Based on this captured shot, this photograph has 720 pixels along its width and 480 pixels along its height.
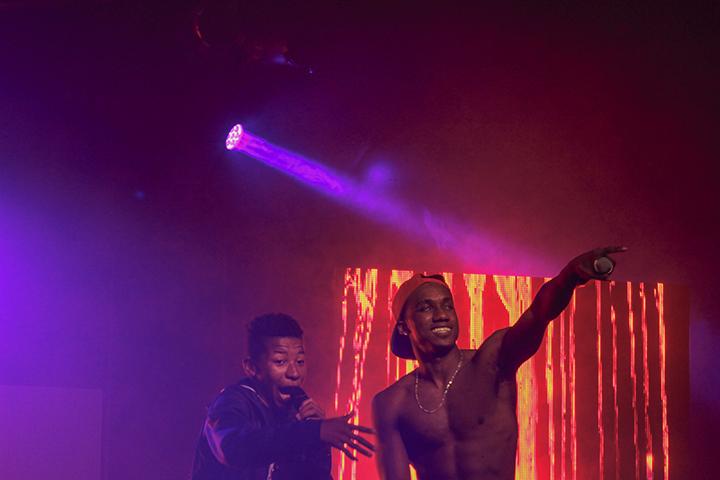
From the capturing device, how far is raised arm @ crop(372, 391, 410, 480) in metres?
4.05

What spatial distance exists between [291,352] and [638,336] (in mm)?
2371

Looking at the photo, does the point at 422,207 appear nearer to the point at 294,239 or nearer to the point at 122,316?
the point at 294,239

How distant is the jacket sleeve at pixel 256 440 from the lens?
13.3 feet

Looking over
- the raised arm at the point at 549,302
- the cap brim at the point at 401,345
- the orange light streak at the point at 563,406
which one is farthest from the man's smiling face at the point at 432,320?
the orange light streak at the point at 563,406

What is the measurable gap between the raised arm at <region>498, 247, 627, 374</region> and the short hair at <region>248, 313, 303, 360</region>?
1272 millimetres

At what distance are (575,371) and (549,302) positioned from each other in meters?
1.91

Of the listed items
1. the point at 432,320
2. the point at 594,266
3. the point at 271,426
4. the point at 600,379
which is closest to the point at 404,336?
the point at 432,320

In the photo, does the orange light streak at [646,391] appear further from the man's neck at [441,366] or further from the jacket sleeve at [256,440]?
the jacket sleeve at [256,440]

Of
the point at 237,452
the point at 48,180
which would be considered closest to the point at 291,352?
the point at 237,452

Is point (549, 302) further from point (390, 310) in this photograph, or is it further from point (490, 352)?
point (390, 310)

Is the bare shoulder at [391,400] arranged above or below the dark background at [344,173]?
below

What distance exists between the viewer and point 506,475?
13.1ft

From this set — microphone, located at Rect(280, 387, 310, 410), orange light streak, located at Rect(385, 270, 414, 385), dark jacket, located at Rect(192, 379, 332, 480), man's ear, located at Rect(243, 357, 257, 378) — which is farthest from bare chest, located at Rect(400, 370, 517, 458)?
orange light streak, located at Rect(385, 270, 414, 385)

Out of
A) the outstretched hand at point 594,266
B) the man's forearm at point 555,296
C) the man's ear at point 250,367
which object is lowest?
the man's ear at point 250,367
